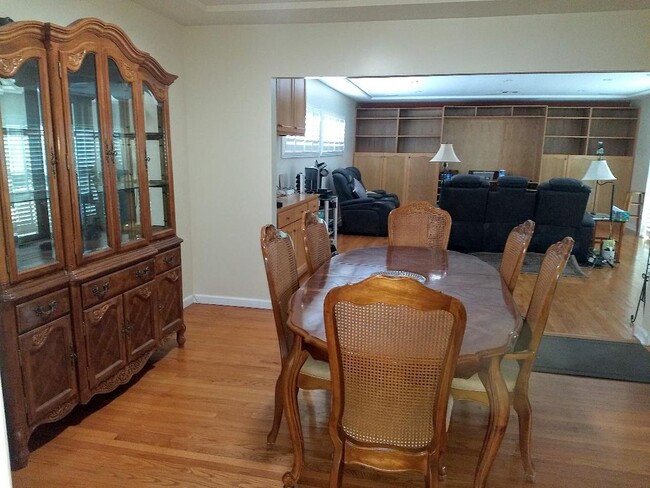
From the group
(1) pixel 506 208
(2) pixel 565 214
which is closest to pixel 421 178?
(1) pixel 506 208

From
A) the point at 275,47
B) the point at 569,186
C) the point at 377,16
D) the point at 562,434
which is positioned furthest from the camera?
the point at 569,186

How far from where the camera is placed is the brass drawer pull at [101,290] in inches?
95.3

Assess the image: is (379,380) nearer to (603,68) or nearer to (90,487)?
(90,487)

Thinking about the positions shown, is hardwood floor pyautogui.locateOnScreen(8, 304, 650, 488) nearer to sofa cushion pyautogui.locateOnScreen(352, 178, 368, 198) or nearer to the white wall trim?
the white wall trim

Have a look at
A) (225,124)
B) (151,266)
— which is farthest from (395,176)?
(151,266)

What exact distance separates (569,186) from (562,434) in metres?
4.14

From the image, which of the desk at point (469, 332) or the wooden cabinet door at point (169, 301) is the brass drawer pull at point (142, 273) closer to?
the wooden cabinet door at point (169, 301)

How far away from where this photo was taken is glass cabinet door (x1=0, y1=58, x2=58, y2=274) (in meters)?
2.10

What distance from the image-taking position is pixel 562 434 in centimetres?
243

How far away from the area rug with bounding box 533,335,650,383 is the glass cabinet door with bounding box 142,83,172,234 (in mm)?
2679

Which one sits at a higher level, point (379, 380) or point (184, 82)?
point (184, 82)

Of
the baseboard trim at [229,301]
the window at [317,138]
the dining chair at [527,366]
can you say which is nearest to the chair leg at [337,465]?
the dining chair at [527,366]

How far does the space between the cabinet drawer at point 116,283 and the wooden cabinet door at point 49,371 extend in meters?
0.15

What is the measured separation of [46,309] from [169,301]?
1.05m
